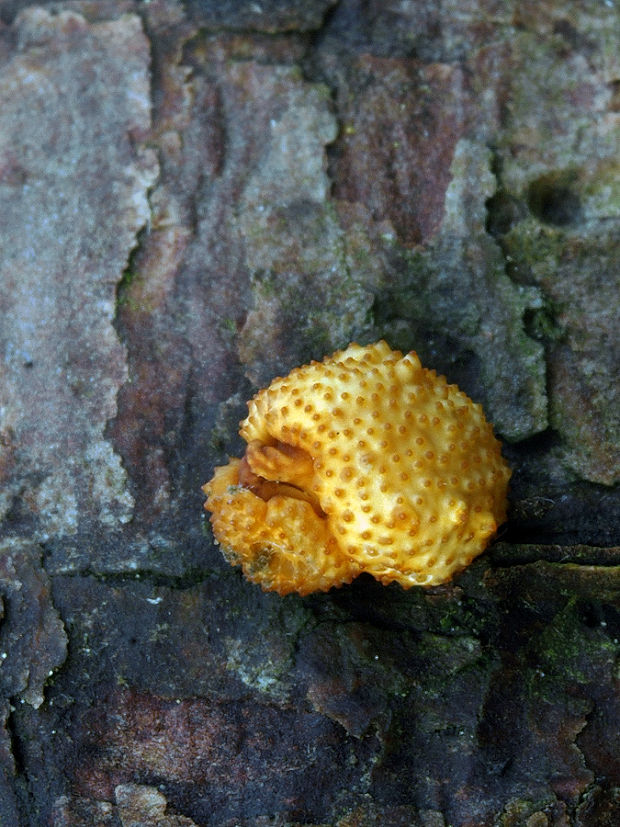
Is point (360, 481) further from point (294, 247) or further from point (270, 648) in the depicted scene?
point (294, 247)

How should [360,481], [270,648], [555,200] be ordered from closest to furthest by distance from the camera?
[360,481], [270,648], [555,200]

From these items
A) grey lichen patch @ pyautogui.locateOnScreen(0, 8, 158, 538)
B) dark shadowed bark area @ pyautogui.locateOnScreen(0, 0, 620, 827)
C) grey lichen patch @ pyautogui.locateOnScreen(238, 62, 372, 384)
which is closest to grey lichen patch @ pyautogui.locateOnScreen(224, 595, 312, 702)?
dark shadowed bark area @ pyautogui.locateOnScreen(0, 0, 620, 827)

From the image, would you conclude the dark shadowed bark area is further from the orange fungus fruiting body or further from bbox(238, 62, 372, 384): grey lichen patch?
the orange fungus fruiting body

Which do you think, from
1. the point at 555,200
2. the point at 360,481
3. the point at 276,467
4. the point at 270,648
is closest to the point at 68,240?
the point at 276,467

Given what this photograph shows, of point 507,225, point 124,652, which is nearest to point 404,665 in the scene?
point 124,652

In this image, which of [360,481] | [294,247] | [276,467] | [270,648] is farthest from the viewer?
[294,247]

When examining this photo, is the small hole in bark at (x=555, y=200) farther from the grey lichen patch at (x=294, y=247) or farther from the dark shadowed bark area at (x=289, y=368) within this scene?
the grey lichen patch at (x=294, y=247)
